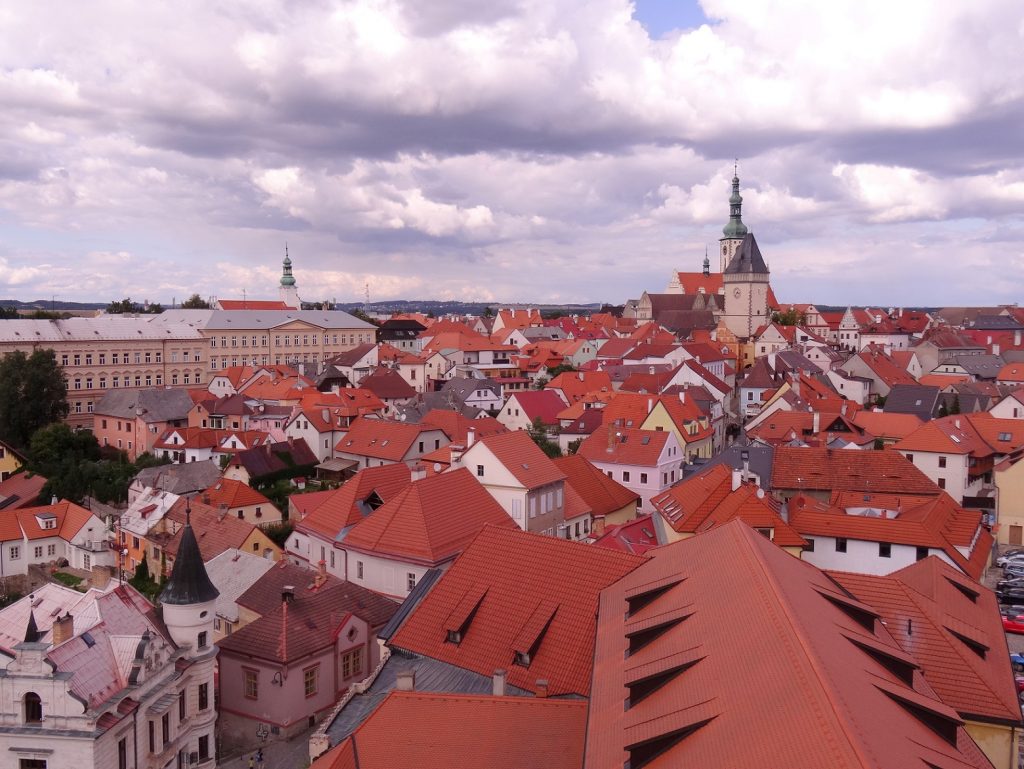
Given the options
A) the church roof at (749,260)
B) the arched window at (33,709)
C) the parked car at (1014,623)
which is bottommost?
the parked car at (1014,623)

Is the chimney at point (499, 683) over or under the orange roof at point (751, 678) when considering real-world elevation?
under

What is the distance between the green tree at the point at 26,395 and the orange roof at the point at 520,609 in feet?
213

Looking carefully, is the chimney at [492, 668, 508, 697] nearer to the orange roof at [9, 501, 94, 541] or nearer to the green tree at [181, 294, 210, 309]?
the orange roof at [9, 501, 94, 541]

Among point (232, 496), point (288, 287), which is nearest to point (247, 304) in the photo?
point (288, 287)

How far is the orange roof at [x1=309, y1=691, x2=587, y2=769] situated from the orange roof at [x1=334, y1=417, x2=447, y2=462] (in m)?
41.1

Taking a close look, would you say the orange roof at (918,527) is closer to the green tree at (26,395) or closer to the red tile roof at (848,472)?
the red tile roof at (848,472)

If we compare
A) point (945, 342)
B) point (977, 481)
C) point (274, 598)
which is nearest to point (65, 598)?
point (274, 598)

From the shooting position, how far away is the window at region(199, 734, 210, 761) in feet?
82.1

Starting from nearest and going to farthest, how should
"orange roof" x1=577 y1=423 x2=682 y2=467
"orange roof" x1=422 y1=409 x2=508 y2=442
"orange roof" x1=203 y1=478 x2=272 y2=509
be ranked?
1. "orange roof" x1=203 y1=478 x2=272 y2=509
2. "orange roof" x1=577 y1=423 x2=682 y2=467
3. "orange roof" x1=422 y1=409 x2=508 y2=442

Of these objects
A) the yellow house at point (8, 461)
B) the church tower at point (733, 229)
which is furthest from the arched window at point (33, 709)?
the church tower at point (733, 229)

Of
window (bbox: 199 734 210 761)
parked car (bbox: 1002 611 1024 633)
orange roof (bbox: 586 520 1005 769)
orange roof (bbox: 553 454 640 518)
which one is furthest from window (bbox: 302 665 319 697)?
parked car (bbox: 1002 611 1024 633)

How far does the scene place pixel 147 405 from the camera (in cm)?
7531

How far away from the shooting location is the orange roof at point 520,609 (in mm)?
20094

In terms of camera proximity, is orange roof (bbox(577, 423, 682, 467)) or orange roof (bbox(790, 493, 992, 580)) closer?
orange roof (bbox(790, 493, 992, 580))
